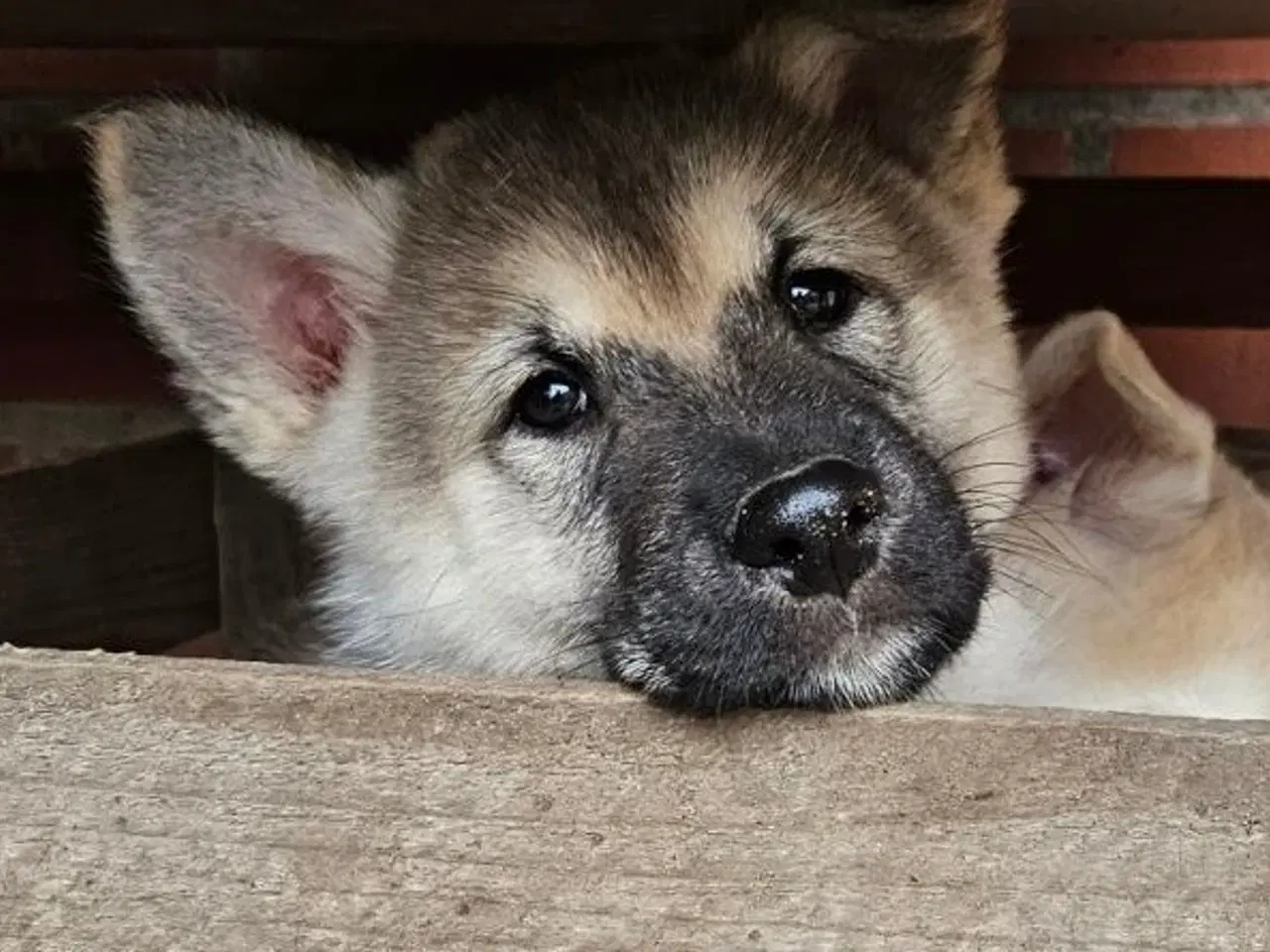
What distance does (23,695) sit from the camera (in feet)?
4.23

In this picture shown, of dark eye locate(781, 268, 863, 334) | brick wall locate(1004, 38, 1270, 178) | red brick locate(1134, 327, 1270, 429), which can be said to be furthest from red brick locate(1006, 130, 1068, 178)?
dark eye locate(781, 268, 863, 334)

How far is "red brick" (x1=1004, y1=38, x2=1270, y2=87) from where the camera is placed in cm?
328

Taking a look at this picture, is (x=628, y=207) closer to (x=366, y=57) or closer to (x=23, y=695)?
(x=23, y=695)

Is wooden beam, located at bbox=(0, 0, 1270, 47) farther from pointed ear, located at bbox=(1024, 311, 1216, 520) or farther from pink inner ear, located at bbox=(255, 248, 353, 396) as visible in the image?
pointed ear, located at bbox=(1024, 311, 1216, 520)

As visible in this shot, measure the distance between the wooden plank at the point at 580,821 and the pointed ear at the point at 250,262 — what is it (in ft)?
2.45

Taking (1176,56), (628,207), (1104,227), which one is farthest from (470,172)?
(1176,56)

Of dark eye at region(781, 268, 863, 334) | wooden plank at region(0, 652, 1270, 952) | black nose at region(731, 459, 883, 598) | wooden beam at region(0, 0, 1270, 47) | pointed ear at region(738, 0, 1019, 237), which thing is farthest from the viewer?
wooden beam at region(0, 0, 1270, 47)

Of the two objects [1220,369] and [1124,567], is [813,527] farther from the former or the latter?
[1220,369]

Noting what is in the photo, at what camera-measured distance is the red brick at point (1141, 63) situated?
3281 millimetres

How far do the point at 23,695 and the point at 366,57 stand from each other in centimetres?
196

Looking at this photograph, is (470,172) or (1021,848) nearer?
(1021,848)

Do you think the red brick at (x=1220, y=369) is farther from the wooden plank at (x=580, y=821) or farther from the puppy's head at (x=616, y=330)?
the wooden plank at (x=580, y=821)

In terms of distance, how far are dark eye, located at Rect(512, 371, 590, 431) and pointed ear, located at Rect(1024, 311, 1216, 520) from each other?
0.53m

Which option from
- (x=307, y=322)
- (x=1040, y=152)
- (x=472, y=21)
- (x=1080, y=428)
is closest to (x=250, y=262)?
(x=307, y=322)
